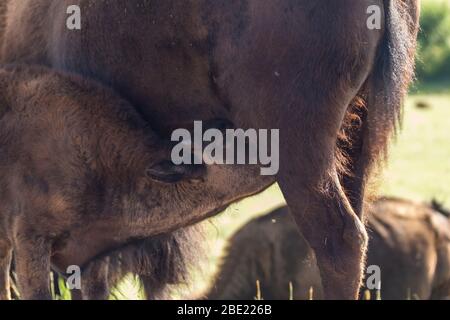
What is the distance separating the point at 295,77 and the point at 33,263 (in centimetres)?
164

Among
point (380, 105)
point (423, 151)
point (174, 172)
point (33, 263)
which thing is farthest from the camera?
point (423, 151)

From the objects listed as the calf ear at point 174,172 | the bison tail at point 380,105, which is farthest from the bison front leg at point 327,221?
the calf ear at point 174,172

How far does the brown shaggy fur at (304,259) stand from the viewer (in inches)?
306

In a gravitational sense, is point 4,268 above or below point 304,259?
below

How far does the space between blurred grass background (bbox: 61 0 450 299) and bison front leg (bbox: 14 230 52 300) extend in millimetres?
845

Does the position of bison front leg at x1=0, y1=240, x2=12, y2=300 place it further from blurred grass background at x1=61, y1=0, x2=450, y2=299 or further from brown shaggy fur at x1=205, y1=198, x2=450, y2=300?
brown shaggy fur at x1=205, y1=198, x2=450, y2=300

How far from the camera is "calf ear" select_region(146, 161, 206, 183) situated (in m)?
4.67

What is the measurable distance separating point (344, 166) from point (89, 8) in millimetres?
1404

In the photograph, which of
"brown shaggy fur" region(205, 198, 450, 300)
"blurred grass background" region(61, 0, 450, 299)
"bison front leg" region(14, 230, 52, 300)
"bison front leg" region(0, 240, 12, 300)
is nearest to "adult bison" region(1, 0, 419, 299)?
"bison front leg" region(14, 230, 52, 300)

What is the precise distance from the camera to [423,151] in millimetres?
13648

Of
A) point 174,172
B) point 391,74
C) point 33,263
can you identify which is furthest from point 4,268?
point 391,74

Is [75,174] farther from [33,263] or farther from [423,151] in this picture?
[423,151]
